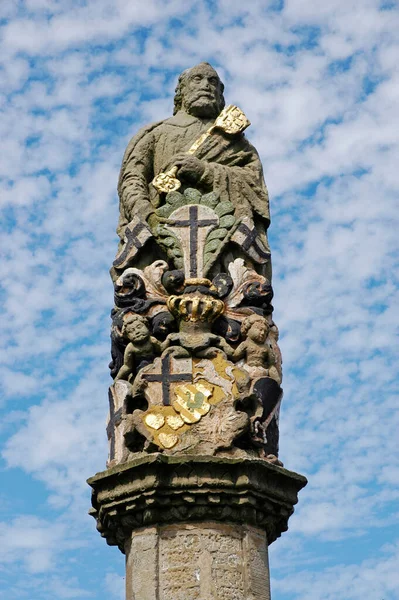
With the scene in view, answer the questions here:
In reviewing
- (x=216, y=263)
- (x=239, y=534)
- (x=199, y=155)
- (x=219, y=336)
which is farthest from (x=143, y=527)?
(x=199, y=155)

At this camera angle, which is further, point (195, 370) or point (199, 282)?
point (199, 282)

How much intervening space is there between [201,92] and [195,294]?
2.89 metres

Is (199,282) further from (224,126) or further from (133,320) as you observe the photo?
(224,126)

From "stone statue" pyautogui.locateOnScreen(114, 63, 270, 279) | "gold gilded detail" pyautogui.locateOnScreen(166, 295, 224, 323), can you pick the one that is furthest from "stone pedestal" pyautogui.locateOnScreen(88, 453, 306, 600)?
"stone statue" pyautogui.locateOnScreen(114, 63, 270, 279)

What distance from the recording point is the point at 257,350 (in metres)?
11.6

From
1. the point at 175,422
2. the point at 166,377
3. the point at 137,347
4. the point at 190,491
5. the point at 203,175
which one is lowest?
the point at 190,491

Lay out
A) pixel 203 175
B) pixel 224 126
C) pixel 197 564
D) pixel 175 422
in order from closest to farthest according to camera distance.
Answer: pixel 197 564 → pixel 175 422 → pixel 203 175 → pixel 224 126

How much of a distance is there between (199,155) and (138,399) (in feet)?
10.0

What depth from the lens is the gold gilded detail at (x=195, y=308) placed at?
11.7 metres

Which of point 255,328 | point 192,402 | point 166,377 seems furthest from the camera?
point 255,328

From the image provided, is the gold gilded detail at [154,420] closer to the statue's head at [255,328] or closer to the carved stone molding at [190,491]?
the carved stone molding at [190,491]

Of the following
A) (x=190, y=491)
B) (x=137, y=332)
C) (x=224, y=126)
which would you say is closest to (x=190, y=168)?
(x=224, y=126)

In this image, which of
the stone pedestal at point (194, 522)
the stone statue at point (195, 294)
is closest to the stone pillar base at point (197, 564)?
the stone pedestal at point (194, 522)

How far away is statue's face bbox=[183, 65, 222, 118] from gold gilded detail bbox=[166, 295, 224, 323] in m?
2.75
